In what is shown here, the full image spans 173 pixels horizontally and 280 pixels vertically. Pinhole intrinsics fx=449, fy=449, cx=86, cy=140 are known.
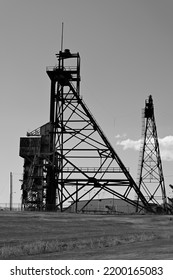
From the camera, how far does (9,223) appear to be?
40.3 m

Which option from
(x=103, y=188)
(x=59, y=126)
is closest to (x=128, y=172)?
(x=103, y=188)

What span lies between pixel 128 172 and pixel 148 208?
6604 mm

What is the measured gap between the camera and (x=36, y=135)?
2763 inches

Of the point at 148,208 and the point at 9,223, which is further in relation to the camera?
the point at 148,208

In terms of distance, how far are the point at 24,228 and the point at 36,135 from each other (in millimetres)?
34623
